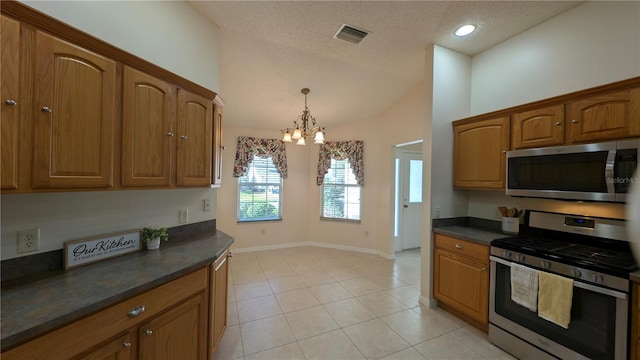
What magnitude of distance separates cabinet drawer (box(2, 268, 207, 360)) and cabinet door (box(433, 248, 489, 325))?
8.01ft

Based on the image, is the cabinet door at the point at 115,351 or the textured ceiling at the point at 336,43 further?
the textured ceiling at the point at 336,43

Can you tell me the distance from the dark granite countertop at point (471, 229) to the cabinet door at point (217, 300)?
2.23 m

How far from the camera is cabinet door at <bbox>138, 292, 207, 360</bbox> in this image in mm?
1272

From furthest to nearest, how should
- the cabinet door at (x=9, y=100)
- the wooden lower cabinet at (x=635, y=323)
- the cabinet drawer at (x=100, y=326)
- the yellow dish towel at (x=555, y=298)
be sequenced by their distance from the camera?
1. the yellow dish towel at (x=555, y=298)
2. the wooden lower cabinet at (x=635, y=323)
3. the cabinet door at (x=9, y=100)
4. the cabinet drawer at (x=100, y=326)

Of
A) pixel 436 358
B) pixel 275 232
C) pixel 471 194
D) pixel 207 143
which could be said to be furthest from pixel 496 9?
pixel 275 232

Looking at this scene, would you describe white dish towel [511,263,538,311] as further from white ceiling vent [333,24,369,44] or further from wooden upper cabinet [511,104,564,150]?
white ceiling vent [333,24,369,44]

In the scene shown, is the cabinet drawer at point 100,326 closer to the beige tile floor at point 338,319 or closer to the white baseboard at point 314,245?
the beige tile floor at point 338,319

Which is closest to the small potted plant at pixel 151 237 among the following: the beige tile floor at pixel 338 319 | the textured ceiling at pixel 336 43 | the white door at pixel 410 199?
the beige tile floor at pixel 338 319

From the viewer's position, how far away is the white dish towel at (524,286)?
1.83m

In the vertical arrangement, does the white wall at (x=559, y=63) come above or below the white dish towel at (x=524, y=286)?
above

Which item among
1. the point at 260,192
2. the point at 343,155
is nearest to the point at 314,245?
the point at 260,192

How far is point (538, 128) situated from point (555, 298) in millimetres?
1415

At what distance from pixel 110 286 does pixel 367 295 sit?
2650mm

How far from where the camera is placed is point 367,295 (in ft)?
10.0
